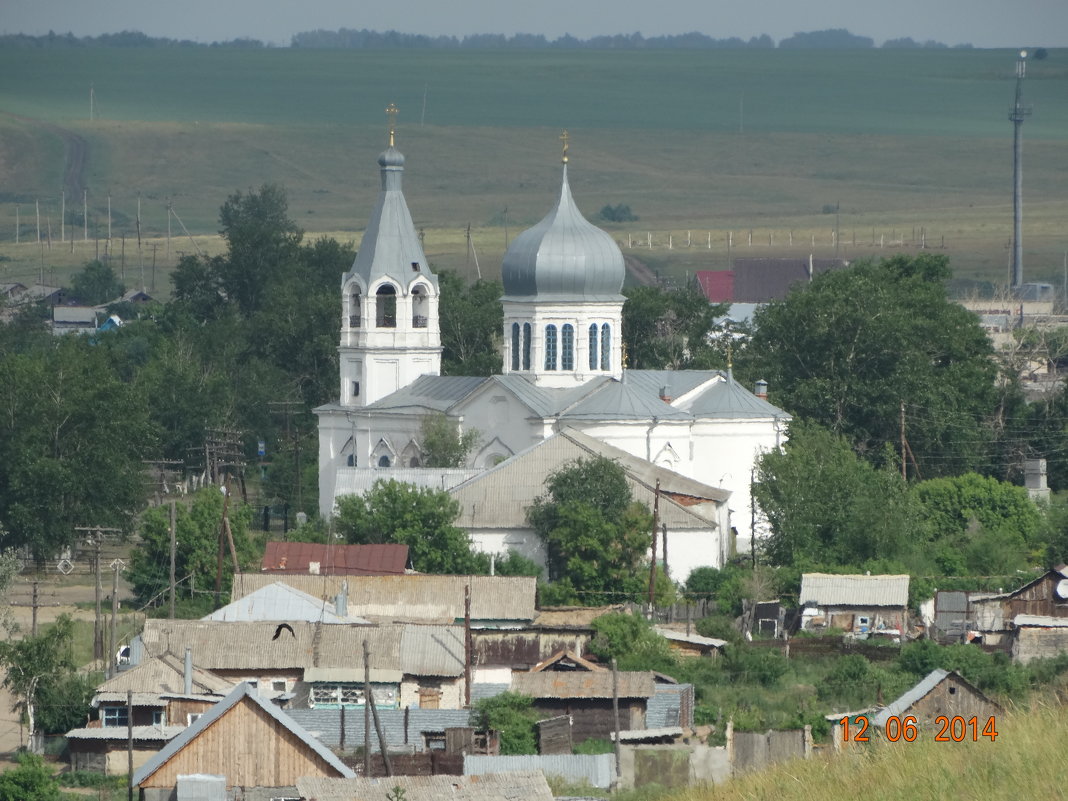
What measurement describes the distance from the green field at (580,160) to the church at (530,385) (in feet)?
193

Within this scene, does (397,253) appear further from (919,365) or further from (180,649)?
(180,649)

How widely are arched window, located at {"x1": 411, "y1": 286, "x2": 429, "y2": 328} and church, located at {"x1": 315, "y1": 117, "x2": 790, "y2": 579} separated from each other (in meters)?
0.02

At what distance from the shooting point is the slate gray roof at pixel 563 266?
44531 millimetres

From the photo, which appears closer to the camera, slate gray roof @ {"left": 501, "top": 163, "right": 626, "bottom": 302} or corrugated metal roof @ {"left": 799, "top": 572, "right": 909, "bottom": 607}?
corrugated metal roof @ {"left": 799, "top": 572, "right": 909, "bottom": 607}

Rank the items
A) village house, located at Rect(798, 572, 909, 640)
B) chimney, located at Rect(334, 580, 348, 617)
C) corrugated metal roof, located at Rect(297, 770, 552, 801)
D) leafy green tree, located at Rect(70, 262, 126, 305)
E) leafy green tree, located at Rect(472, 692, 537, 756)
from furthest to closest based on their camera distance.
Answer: leafy green tree, located at Rect(70, 262, 126, 305) → village house, located at Rect(798, 572, 909, 640) → chimney, located at Rect(334, 580, 348, 617) → leafy green tree, located at Rect(472, 692, 537, 756) → corrugated metal roof, located at Rect(297, 770, 552, 801)

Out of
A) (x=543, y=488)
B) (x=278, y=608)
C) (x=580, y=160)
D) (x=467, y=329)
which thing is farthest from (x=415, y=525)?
(x=580, y=160)

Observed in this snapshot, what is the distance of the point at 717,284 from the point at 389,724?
74.9m

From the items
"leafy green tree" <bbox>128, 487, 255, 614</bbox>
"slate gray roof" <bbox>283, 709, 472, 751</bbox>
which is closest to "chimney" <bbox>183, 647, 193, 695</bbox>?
"slate gray roof" <bbox>283, 709, 472, 751</bbox>

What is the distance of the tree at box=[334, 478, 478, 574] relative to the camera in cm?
3628

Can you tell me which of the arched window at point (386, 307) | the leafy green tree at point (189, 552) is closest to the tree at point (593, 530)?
the leafy green tree at point (189, 552)

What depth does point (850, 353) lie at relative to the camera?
49812mm

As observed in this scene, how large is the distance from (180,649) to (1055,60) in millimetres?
171427

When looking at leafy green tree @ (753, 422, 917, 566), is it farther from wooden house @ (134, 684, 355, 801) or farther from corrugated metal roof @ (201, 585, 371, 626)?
wooden house @ (134, 684, 355, 801)

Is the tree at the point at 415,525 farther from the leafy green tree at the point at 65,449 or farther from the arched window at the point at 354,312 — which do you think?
the arched window at the point at 354,312
